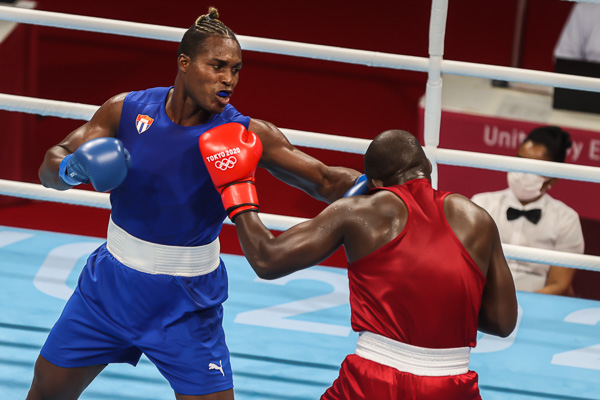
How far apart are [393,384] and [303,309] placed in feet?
4.52

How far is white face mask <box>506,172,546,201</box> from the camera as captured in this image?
449 cm

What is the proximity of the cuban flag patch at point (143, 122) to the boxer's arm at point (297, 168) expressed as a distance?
0.96 ft

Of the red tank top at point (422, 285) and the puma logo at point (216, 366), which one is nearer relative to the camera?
the red tank top at point (422, 285)

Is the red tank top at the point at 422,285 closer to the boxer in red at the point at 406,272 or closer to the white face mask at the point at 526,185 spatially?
the boxer in red at the point at 406,272

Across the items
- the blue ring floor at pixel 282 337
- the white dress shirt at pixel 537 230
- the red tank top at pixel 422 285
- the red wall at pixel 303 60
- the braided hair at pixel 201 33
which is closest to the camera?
the red tank top at pixel 422 285

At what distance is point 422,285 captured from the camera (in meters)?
2.20

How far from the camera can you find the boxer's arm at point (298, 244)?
7.35ft

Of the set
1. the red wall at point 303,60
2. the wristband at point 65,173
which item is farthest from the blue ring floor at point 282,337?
the red wall at point 303,60

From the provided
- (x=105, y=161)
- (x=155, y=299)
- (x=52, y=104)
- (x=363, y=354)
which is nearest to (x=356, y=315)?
(x=363, y=354)

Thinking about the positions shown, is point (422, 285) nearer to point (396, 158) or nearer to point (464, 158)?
point (396, 158)

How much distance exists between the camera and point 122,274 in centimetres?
253

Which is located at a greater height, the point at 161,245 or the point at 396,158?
the point at 396,158

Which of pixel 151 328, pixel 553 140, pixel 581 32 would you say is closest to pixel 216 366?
pixel 151 328

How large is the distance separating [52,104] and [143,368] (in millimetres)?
1166
